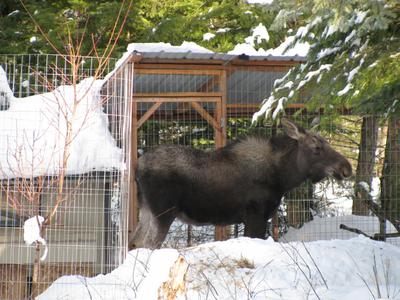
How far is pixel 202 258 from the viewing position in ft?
28.3

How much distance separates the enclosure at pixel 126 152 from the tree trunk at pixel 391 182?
3cm

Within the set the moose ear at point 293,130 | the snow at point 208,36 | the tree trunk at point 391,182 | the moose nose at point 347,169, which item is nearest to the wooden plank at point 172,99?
the moose ear at point 293,130

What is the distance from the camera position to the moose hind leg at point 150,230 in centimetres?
1055

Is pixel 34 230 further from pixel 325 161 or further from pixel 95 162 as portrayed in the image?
pixel 325 161

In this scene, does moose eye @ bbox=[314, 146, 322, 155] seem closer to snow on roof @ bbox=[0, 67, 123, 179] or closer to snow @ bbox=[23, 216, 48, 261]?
snow on roof @ bbox=[0, 67, 123, 179]

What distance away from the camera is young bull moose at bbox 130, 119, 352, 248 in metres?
10.6

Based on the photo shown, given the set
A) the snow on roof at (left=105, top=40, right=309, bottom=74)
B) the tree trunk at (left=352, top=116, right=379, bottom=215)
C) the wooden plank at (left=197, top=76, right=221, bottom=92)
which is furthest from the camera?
the tree trunk at (left=352, top=116, right=379, bottom=215)

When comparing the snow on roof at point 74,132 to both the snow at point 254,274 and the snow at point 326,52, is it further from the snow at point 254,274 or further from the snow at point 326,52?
the snow at point 326,52

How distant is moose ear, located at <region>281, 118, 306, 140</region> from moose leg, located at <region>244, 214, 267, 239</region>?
1508 millimetres

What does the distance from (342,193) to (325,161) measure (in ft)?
13.8

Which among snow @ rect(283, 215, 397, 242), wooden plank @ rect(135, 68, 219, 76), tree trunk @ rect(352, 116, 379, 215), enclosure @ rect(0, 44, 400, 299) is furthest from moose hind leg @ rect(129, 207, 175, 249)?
tree trunk @ rect(352, 116, 379, 215)

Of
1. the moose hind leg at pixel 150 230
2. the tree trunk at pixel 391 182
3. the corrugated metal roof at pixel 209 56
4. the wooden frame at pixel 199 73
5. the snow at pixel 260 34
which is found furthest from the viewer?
the snow at pixel 260 34

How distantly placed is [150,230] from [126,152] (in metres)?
1.69

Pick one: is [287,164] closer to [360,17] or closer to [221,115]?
[221,115]
